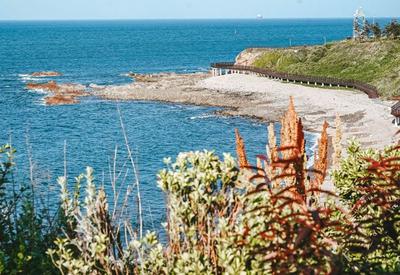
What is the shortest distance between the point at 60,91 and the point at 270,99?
32927 millimetres

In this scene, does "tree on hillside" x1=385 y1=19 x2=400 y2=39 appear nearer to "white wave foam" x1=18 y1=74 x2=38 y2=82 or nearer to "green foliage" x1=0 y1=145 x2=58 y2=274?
"white wave foam" x1=18 y1=74 x2=38 y2=82

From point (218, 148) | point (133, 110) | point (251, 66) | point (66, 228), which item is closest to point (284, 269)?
point (66, 228)

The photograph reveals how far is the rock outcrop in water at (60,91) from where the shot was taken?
7850 centimetres

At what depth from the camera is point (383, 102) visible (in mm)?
64875

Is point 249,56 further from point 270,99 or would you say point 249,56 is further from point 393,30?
point 270,99

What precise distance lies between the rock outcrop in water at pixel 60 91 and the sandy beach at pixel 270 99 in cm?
270

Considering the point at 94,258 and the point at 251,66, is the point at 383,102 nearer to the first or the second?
the point at 251,66

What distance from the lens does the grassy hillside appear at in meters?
77.9

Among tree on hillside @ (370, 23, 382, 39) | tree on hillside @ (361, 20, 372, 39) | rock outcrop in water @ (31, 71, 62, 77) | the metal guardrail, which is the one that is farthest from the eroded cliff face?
rock outcrop in water @ (31, 71, 62, 77)

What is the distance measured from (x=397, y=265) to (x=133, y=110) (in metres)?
67.8

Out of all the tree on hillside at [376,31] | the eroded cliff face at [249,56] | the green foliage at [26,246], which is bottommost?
the eroded cliff face at [249,56]

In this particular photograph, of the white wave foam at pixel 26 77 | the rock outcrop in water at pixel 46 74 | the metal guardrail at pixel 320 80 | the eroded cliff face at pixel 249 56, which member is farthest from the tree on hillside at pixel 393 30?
the white wave foam at pixel 26 77

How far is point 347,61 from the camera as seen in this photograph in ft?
304

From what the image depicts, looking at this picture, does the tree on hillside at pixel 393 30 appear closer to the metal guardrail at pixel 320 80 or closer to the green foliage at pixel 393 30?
the green foliage at pixel 393 30
